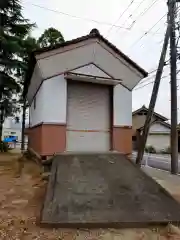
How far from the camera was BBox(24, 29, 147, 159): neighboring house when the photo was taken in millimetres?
8906

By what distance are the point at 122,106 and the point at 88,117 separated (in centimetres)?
133

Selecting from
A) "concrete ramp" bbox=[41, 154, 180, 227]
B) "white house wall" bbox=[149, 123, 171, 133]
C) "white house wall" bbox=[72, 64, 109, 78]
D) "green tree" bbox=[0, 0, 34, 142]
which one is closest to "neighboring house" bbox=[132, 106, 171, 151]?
"white house wall" bbox=[149, 123, 171, 133]

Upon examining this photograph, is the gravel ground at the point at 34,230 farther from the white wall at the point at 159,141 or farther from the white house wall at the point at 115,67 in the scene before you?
the white wall at the point at 159,141

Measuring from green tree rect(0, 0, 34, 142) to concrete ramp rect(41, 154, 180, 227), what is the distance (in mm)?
13521

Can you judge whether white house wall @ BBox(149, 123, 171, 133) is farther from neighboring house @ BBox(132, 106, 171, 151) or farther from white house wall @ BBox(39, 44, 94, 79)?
white house wall @ BBox(39, 44, 94, 79)

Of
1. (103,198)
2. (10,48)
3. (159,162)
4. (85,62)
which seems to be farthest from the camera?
(10,48)

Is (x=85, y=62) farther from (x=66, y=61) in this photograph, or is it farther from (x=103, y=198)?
(x=103, y=198)

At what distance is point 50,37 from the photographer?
22.7 meters

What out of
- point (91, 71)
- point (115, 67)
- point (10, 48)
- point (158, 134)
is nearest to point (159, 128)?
point (158, 134)

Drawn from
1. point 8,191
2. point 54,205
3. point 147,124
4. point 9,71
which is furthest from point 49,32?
point 54,205

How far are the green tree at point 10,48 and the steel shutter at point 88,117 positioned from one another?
35.3 ft

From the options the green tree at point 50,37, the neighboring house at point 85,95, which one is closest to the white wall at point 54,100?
the neighboring house at point 85,95

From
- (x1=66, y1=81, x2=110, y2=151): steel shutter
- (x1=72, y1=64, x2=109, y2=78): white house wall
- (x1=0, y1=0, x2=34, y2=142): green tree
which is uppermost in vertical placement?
(x1=0, y1=0, x2=34, y2=142): green tree

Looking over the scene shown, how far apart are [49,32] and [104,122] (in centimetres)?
1539
